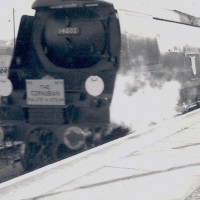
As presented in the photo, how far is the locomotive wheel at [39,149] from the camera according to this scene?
677 centimetres

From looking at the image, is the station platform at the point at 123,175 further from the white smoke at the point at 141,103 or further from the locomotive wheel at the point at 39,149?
the locomotive wheel at the point at 39,149

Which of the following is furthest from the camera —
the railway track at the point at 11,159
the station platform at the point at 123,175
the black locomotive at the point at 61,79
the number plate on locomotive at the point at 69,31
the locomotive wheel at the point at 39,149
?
the number plate on locomotive at the point at 69,31

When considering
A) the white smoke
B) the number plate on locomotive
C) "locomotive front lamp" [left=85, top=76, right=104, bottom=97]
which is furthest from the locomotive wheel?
the number plate on locomotive

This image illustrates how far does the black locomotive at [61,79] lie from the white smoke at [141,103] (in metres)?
0.17

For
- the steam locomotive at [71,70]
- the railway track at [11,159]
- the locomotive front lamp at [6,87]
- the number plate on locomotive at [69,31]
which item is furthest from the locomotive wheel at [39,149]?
the number plate on locomotive at [69,31]

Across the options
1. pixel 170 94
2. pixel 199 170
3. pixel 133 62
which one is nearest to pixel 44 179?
pixel 199 170

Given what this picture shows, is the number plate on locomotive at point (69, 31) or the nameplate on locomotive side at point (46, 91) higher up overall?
the number plate on locomotive at point (69, 31)

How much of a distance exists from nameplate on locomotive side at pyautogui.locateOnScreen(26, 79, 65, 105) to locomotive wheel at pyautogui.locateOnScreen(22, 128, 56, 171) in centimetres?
45

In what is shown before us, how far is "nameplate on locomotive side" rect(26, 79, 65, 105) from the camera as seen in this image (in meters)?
6.80

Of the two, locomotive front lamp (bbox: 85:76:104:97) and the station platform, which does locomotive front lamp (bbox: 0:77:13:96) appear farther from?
the station platform

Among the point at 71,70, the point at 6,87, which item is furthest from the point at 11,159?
the point at 71,70

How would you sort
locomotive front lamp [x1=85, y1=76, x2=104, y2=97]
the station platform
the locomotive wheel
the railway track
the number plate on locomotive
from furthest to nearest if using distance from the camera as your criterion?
1. the number plate on locomotive
2. the railway track
3. the locomotive wheel
4. locomotive front lamp [x1=85, y1=76, x2=104, y2=97]
5. the station platform

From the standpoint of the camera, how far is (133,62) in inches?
275

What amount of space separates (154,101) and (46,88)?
6.57 ft
